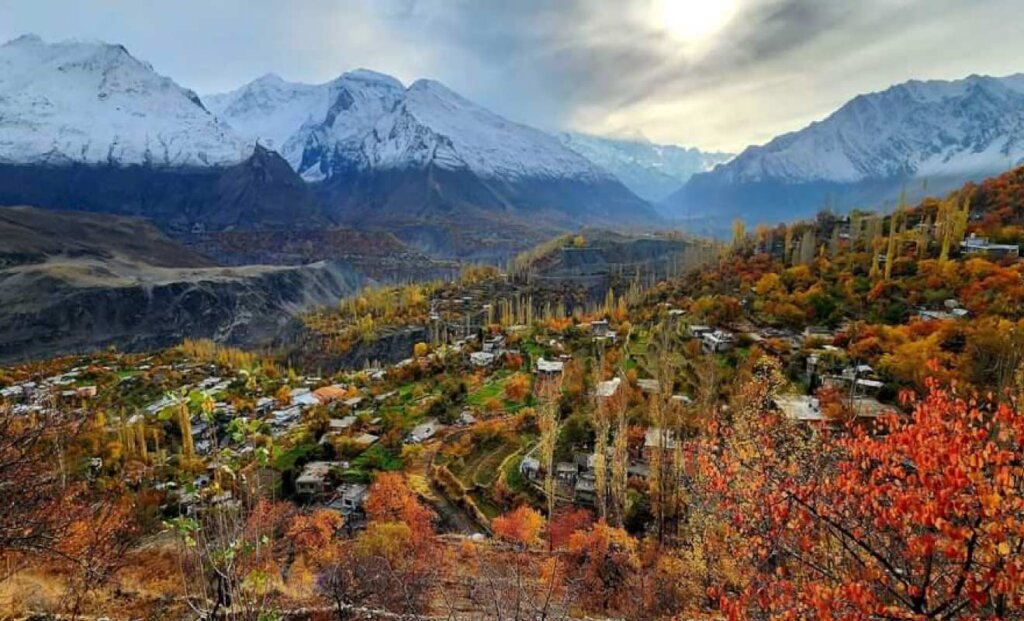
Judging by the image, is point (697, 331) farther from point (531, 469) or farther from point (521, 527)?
point (521, 527)

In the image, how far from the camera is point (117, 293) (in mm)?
101000

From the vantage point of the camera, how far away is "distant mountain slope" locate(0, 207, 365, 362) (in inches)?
3570

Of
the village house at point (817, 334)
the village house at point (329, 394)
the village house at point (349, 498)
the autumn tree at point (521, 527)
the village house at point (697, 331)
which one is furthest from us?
the village house at point (329, 394)

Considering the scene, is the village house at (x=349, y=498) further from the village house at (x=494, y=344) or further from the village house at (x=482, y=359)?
the village house at (x=494, y=344)

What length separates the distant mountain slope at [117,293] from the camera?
90.7 metres

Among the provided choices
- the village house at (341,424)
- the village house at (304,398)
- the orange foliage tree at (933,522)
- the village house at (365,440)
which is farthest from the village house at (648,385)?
the village house at (304,398)

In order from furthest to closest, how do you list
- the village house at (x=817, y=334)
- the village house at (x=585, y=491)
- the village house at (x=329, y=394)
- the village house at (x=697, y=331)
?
the village house at (x=329, y=394) < the village house at (x=697, y=331) < the village house at (x=817, y=334) < the village house at (x=585, y=491)

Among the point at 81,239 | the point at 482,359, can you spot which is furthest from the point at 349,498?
the point at 81,239

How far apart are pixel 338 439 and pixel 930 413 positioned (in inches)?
1173

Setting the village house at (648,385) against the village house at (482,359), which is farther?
the village house at (482,359)

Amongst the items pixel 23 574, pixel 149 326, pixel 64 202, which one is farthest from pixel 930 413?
pixel 64 202

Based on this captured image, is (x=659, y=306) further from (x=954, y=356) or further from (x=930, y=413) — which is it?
(x=930, y=413)

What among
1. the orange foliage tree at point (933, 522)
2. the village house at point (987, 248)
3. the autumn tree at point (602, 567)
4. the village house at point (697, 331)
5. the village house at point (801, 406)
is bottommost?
the autumn tree at point (602, 567)

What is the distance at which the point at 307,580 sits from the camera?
1627cm
